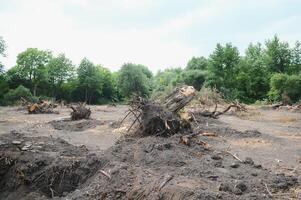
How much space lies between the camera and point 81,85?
56.0 m

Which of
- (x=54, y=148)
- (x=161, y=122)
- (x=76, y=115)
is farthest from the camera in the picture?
(x=76, y=115)

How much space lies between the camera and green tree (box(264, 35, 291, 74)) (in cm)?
4553

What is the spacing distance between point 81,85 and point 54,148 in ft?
153

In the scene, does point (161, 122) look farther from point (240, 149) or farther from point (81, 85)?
point (81, 85)

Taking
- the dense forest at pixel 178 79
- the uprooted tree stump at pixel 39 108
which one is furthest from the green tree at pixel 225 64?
the uprooted tree stump at pixel 39 108

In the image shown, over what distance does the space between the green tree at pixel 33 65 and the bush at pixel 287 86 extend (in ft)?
106

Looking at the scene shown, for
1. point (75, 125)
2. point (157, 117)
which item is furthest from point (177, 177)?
point (75, 125)

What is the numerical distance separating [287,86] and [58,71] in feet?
114

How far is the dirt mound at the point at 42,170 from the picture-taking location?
8.12 metres

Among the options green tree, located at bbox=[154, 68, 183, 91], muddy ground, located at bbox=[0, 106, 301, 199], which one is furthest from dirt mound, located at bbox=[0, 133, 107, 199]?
green tree, located at bbox=[154, 68, 183, 91]

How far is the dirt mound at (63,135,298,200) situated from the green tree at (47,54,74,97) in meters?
50.4

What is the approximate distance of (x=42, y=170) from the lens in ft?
28.2

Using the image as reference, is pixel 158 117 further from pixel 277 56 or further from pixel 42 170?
pixel 277 56

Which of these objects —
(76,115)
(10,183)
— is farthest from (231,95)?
(10,183)
